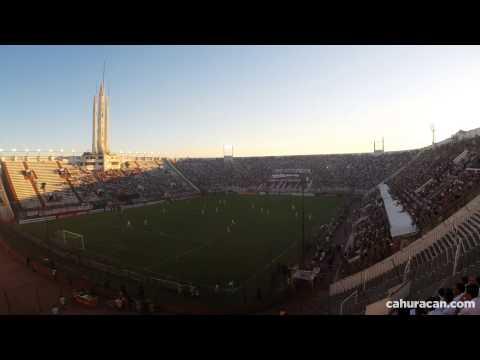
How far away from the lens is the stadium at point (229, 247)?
26.8 feet

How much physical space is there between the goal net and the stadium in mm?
55

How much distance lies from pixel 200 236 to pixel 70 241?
22.3 ft

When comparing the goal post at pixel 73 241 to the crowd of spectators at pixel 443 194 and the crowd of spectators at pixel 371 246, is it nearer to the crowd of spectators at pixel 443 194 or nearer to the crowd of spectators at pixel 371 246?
the crowd of spectators at pixel 371 246

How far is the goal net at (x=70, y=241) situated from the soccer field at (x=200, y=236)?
1.30ft

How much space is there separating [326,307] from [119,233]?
13663 millimetres

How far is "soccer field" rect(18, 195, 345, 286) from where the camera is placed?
38.9 feet

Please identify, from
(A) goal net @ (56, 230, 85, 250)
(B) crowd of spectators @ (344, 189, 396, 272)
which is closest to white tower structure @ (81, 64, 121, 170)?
(A) goal net @ (56, 230, 85, 250)

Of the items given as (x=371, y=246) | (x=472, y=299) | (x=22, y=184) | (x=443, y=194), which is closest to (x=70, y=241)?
(x=371, y=246)

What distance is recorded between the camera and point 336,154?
5047 centimetres

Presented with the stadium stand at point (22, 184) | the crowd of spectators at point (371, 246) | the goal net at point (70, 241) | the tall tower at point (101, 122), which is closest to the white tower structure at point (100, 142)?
the tall tower at point (101, 122)

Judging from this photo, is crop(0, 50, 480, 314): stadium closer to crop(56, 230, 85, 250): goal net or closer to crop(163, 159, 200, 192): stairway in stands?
crop(56, 230, 85, 250): goal net
